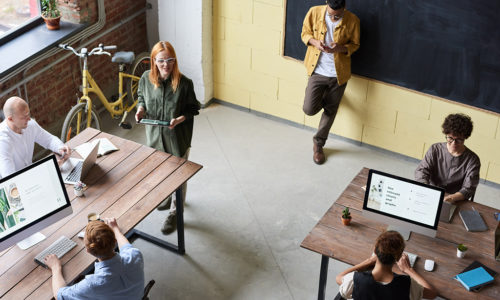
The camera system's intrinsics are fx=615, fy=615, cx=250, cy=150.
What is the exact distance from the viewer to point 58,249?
12.6 ft

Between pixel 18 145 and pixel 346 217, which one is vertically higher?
pixel 18 145

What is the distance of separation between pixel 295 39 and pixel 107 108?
82.5 inches

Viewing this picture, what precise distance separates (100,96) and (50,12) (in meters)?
0.95

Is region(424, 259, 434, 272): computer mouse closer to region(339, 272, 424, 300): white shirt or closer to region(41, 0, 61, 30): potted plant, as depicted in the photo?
region(339, 272, 424, 300): white shirt

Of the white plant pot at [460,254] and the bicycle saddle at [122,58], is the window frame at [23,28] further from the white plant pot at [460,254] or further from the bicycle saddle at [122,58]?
the white plant pot at [460,254]

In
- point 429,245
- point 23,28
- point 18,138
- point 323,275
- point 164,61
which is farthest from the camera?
point 23,28

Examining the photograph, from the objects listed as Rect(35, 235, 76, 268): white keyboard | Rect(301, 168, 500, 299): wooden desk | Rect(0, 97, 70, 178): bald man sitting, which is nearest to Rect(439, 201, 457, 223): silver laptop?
Rect(301, 168, 500, 299): wooden desk

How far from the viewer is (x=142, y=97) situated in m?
5.02

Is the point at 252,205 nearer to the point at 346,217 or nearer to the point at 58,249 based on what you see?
the point at 346,217

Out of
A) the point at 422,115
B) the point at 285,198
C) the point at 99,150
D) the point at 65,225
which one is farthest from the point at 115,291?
the point at 422,115

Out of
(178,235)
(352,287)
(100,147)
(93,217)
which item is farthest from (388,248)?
(100,147)

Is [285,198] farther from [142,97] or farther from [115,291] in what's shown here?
[115,291]

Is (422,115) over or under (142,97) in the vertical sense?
under

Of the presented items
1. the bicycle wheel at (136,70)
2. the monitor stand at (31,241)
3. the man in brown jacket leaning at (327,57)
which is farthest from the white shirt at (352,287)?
the bicycle wheel at (136,70)
